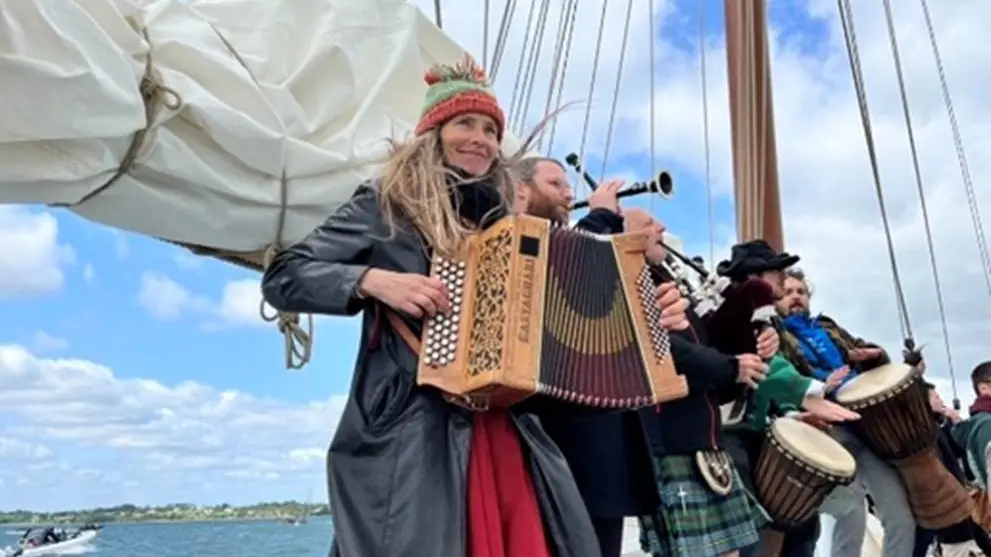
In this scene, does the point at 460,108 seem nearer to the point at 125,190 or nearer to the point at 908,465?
the point at 125,190

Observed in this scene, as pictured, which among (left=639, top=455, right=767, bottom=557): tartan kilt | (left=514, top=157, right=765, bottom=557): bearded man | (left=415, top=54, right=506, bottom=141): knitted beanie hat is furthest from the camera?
(left=639, top=455, right=767, bottom=557): tartan kilt

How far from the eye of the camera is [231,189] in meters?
2.38

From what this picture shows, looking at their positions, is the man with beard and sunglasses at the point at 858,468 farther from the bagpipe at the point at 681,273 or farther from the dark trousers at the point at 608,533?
the dark trousers at the point at 608,533

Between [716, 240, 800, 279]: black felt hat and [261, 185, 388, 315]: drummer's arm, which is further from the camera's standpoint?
[716, 240, 800, 279]: black felt hat

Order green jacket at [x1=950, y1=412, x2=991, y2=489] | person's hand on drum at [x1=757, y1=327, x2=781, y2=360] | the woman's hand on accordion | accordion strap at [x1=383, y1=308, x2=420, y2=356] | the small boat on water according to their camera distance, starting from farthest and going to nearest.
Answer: the small boat on water → green jacket at [x1=950, y1=412, x2=991, y2=489] → person's hand on drum at [x1=757, y1=327, x2=781, y2=360] → the woman's hand on accordion → accordion strap at [x1=383, y1=308, x2=420, y2=356]

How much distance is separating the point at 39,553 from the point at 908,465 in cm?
3945

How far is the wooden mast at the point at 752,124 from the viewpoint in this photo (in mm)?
6684

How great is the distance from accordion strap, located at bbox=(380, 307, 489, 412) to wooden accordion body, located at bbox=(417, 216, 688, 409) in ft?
0.04

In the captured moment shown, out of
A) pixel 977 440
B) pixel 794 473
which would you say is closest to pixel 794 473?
pixel 794 473

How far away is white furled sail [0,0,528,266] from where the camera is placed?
1959 mm

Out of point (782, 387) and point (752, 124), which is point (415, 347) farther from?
point (752, 124)

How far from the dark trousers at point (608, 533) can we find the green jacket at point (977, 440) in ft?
9.46

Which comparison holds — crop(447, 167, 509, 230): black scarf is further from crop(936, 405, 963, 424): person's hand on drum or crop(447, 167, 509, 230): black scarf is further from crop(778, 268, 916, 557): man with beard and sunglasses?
crop(936, 405, 963, 424): person's hand on drum

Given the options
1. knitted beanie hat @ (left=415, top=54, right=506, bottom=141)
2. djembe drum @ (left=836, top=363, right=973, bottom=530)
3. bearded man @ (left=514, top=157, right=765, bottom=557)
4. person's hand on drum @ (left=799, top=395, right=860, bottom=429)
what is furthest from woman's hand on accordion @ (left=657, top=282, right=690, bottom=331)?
djembe drum @ (left=836, top=363, right=973, bottom=530)
